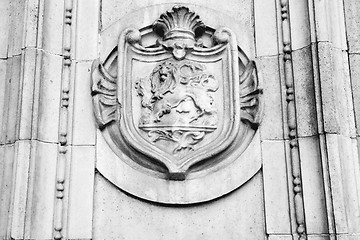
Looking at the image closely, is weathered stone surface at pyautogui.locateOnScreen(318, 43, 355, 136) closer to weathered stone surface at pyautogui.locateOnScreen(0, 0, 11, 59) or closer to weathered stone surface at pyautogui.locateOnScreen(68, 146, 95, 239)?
weathered stone surface at pyautogui.locateOnScreen(68, 146, 95, 239)

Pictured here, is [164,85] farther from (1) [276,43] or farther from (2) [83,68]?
(1) [276,43]

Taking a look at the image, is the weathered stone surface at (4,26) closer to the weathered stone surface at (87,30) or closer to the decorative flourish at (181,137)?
the weathered stone surface at (87,30)

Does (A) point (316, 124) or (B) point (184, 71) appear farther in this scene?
(B) point (184, 71)

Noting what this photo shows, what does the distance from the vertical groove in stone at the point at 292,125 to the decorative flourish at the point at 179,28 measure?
0.83m

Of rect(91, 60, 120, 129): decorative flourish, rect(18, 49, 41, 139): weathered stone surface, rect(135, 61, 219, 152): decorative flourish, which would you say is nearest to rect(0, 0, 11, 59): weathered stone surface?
rect(18, 49, 41, 139): weathered stone surface

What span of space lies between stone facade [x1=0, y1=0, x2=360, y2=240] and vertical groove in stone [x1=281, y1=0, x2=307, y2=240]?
0.04 feet

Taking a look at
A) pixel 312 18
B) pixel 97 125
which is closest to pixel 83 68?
pixel 97 125

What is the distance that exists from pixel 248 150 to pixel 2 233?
2.32 meters

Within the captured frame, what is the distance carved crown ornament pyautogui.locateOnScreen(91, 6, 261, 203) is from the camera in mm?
4637

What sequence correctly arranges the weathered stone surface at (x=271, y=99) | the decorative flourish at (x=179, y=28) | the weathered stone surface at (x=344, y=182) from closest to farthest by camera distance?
the weathered stone surface at (x=344, y=182), the weathered stone surface at (x=271, y=99), the decorative flourish at (x=179, y=28)

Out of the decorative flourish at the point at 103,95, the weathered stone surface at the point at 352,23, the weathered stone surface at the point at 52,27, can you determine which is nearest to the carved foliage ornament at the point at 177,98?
the decorative flourish at the point at 103,95

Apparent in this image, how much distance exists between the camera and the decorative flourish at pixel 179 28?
15.9ft

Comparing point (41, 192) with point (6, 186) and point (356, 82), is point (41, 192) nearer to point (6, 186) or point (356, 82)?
point (6, 186)

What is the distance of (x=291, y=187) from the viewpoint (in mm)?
4551
